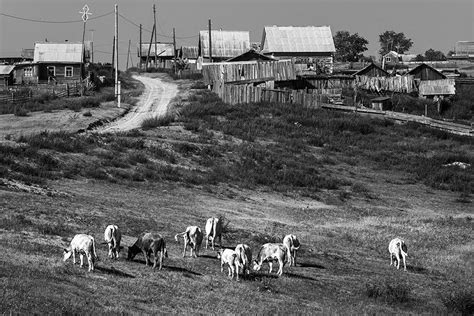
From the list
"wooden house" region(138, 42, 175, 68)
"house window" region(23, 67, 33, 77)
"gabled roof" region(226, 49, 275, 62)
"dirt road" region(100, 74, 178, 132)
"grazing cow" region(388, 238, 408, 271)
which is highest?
"wooden house" region(138, 42, 175, 68)

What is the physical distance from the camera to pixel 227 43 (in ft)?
345

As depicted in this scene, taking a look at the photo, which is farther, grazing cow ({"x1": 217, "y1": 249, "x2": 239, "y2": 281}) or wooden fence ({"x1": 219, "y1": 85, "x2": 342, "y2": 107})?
wooden fence ({"x1": 219, "y1": 85, "x2": 342, "y2": 107})

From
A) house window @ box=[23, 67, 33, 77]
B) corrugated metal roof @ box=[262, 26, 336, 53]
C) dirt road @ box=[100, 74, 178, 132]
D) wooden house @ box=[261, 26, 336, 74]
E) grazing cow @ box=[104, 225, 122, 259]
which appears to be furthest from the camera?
corrugated metal roof @ box=[262, 26, 336, 53]

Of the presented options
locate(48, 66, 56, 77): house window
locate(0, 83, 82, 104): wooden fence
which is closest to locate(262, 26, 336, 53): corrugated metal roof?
locate(48, 66, 56, 77): house window

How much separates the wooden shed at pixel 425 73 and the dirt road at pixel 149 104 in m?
23.7

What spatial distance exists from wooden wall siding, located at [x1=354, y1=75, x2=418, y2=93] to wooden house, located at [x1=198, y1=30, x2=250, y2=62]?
74.7ft

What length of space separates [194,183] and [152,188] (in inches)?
126

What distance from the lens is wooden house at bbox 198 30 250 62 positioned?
343 feet

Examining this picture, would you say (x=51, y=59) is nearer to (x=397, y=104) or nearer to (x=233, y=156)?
(x=397, y=104)

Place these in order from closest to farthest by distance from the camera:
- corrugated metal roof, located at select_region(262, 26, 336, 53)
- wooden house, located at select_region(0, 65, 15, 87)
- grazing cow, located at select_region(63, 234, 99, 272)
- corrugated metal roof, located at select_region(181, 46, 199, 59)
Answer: grazing cow, located at select_region(63, 234, 99, 272), wooden house, located at select_region(0, 65, 15, 87), corrugated metal roof, located at select_region(262, 26, 336, 53), corrugated metal roof, located at select_region(181, 46, 199, 59)

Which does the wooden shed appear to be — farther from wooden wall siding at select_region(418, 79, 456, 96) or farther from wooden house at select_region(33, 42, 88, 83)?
wooden house at select_region(33, 42, 88, 83)

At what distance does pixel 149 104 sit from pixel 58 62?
59.5 feet

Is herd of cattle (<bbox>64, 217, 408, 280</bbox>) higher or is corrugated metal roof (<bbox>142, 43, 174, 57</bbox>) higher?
corrugated metal roof (<bbox>142, 43, 174, 57</bbox>)

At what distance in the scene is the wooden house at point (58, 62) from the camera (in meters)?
86.2
